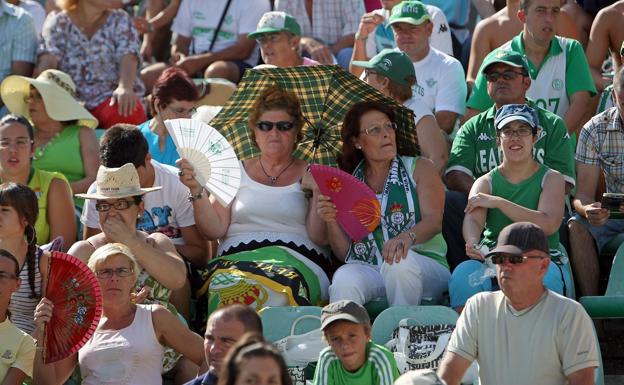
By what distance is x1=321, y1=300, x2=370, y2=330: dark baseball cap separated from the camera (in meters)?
5.42

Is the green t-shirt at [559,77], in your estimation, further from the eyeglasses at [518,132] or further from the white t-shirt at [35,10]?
the white t-shirt at [35,10]

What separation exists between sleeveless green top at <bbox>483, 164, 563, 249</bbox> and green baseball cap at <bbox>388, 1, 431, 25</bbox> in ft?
6.54

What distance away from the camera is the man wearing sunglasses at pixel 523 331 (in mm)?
5336

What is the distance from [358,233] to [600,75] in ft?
9.90

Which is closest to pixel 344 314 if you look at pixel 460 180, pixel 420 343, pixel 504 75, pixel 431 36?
pixel 420 343

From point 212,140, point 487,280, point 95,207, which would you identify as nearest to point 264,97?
point 212,140

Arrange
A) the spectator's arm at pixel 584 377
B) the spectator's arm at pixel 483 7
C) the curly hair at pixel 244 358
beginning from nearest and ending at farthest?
the curly hair at pixel 244 358 → the spectator's arm at pixel 584 377 → the spectator's arm at pixel 483 7

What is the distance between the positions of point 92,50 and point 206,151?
3.24 meters

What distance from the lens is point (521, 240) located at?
17.8 feet

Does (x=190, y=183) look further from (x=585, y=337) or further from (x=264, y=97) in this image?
(x=585, y=337)

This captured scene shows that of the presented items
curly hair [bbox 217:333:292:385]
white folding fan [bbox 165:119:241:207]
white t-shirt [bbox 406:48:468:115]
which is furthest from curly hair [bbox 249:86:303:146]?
curly hair [bbox 217:333:292:385]

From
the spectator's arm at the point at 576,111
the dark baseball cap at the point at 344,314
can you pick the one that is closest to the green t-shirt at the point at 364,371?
the dark baseball cap at the point at 344,314

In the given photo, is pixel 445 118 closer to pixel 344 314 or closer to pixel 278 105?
pixel 278 105

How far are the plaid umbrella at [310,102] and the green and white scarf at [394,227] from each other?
0.29 metres
